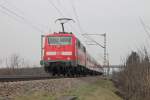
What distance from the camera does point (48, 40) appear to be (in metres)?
28.3

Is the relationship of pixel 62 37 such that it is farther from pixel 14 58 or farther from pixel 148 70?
pixel 14 58

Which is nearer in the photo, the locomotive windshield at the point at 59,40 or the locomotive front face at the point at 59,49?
the locomotive front face at the point at 59,49

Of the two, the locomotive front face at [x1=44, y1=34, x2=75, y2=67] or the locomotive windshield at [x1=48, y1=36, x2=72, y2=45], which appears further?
the locomotive windshield at [x1=48, y1=36, x2=72, y2=45]

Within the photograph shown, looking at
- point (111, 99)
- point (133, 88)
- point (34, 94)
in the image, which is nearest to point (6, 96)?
point (34, 94)

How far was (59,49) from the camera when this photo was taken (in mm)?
27953

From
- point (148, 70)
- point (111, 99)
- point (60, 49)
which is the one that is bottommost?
point (111, 99)

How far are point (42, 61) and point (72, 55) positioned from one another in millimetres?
2310

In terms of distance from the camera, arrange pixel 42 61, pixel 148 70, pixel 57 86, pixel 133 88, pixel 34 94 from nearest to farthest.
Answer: pixel 34 94 < pixel 57 86 < pixel 148 70 < pixel 133 88 < pixel 42 61

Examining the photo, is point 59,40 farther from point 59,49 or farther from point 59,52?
point 59,52

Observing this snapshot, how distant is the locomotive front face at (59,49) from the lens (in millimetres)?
27469

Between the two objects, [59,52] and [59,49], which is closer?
[59,52]

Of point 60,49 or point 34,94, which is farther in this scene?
point 60,49

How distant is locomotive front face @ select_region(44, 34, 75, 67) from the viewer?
2747 centimetres

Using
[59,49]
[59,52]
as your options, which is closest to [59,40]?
[59,49]
